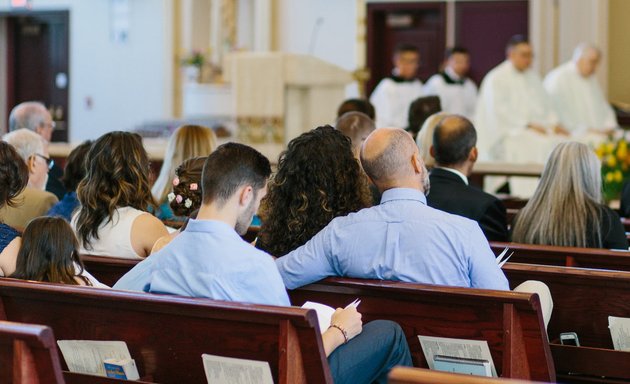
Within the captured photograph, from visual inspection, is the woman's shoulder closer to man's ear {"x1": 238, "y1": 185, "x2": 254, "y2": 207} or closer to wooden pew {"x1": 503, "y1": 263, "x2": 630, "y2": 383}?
man's ear {"x1": 238, "y1": 185, "x2": 254, "y2": 207}

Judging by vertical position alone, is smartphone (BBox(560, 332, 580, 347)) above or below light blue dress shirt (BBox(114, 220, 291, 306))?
below

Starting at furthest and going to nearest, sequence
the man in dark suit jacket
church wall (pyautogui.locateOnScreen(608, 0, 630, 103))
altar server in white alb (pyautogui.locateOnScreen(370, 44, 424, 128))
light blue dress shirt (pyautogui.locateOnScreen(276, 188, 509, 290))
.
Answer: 1. church wall (pyautogui.locateOnScreen(608, 0, 630, 103))
2. altar server in white alb (pyautogui.locateOnScreen(370, 44, 424, 128))
3. the man in dark suit jacket
4. light blue dress shirt (pyautogui.locateOnScreen(276, 188, 509, 290))

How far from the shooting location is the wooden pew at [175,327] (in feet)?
9.21

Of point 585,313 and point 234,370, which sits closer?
point 234,370

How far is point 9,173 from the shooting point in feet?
13.0

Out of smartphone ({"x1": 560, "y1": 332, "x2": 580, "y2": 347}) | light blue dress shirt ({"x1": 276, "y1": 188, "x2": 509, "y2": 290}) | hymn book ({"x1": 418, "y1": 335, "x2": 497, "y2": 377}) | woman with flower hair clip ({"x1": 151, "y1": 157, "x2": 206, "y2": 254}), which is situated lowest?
smartphone ({"x1": 560, "y1": 332, "x2": 580, "y2": 347})

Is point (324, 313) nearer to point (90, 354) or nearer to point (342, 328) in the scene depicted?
point (342, 328)

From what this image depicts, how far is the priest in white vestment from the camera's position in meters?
10.9

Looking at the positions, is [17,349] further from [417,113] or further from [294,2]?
[294,2]

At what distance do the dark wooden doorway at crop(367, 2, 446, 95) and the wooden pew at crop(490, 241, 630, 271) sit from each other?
10.3 m

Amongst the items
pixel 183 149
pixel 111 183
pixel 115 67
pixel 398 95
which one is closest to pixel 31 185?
pixel 183 149

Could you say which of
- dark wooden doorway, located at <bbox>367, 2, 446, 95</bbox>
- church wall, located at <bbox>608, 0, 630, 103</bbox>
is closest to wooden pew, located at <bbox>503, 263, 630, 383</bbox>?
church wall, located at <bbox>608, 0, 630, 103</bbox>

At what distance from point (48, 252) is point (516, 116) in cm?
817

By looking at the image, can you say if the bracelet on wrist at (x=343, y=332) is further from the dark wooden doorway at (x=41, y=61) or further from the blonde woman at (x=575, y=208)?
the dark wooden doorway at (x=41, y=61)
